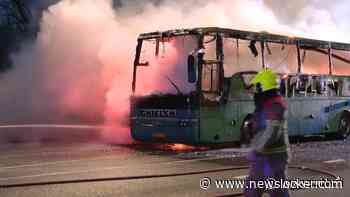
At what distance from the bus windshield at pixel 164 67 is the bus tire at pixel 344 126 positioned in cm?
672

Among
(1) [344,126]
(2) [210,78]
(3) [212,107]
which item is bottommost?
(1) [344,126]

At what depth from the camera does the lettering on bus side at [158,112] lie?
51.3 ft

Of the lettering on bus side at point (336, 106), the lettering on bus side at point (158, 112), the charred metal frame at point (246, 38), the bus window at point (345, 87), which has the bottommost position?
the lettering on bus side at point (158, 112)

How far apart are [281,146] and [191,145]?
352 inches

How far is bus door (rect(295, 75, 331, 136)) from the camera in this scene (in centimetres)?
1811

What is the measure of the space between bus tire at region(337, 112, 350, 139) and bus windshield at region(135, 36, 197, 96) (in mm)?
6719

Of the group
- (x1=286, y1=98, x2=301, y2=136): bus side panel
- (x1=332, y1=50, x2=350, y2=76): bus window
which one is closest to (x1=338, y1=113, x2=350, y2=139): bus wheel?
(x1=332, y1=50, x2=350, y2=76): bus window

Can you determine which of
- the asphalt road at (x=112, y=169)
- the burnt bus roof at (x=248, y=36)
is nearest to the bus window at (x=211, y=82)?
the burnt bus roof at (x=248, y=36)

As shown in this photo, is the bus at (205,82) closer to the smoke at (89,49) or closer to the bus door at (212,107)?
the bus door at (212,107)

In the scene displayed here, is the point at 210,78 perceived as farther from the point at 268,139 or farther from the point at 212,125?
the point at 268,139

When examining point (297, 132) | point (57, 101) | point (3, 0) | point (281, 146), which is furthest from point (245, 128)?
point (3, 0)

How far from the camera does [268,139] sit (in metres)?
6.51

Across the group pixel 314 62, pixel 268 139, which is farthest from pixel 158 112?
pixel 268 139

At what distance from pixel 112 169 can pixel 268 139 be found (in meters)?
5.93
